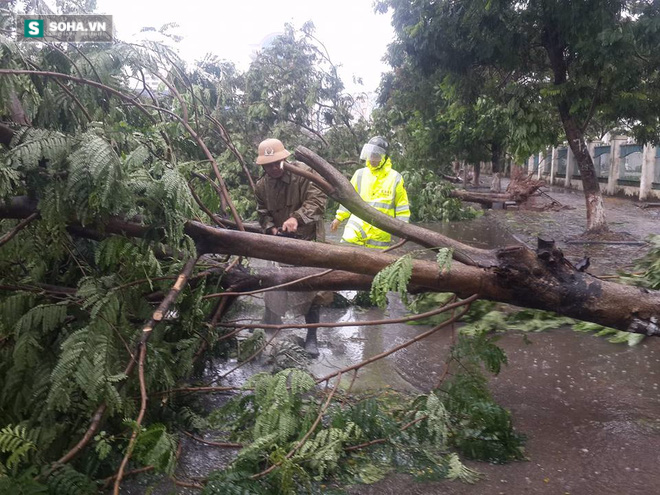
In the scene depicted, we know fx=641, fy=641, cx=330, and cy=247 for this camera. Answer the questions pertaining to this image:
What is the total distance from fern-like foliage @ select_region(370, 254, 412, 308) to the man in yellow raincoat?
287 centimetres

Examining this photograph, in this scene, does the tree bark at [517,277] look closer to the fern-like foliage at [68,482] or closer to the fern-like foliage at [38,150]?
the fern-like foliage at [38,150]

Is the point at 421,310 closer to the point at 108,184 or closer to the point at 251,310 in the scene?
the point at 251,310

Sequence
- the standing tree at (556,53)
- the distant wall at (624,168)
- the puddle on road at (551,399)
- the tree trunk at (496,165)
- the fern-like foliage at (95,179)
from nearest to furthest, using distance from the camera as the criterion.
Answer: the fern-like foliage at (95,179)
the puddle on road at (551,399)
the standing tree at (556,53)
the tree trunk at (496,165)
the distant wall at (624,168)

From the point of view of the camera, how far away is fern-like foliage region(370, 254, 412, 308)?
3050 millimetres

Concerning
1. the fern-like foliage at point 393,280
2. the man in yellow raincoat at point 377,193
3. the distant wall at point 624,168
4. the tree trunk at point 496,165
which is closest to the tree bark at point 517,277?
the fern-like foliage at point 393,280

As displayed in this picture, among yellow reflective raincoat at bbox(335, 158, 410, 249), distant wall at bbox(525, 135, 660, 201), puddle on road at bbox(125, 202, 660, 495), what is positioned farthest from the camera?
distant wall at bbox(525, 135, 660, 201)

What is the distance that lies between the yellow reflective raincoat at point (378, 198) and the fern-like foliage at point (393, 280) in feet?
9.44

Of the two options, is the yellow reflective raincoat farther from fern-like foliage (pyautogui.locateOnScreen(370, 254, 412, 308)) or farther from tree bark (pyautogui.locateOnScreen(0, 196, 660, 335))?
fern-like foliage (pyautogui.locateOnScreen(370, 254, 412, 308))

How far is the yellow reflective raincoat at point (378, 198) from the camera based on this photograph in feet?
20.0

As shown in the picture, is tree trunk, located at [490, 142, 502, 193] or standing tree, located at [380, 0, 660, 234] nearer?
standing tree, located at [380, 0, 660, 234]

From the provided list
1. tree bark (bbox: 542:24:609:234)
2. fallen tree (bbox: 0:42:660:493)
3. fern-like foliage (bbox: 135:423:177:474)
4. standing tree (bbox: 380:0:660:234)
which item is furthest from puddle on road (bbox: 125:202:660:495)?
tree bark (bbox: 542:24:609:234)

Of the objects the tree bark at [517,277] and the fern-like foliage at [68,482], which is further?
the tree bark at [517,277]

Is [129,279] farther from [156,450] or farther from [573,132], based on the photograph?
[573,132]

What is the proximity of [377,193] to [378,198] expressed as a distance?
0.18 feet
